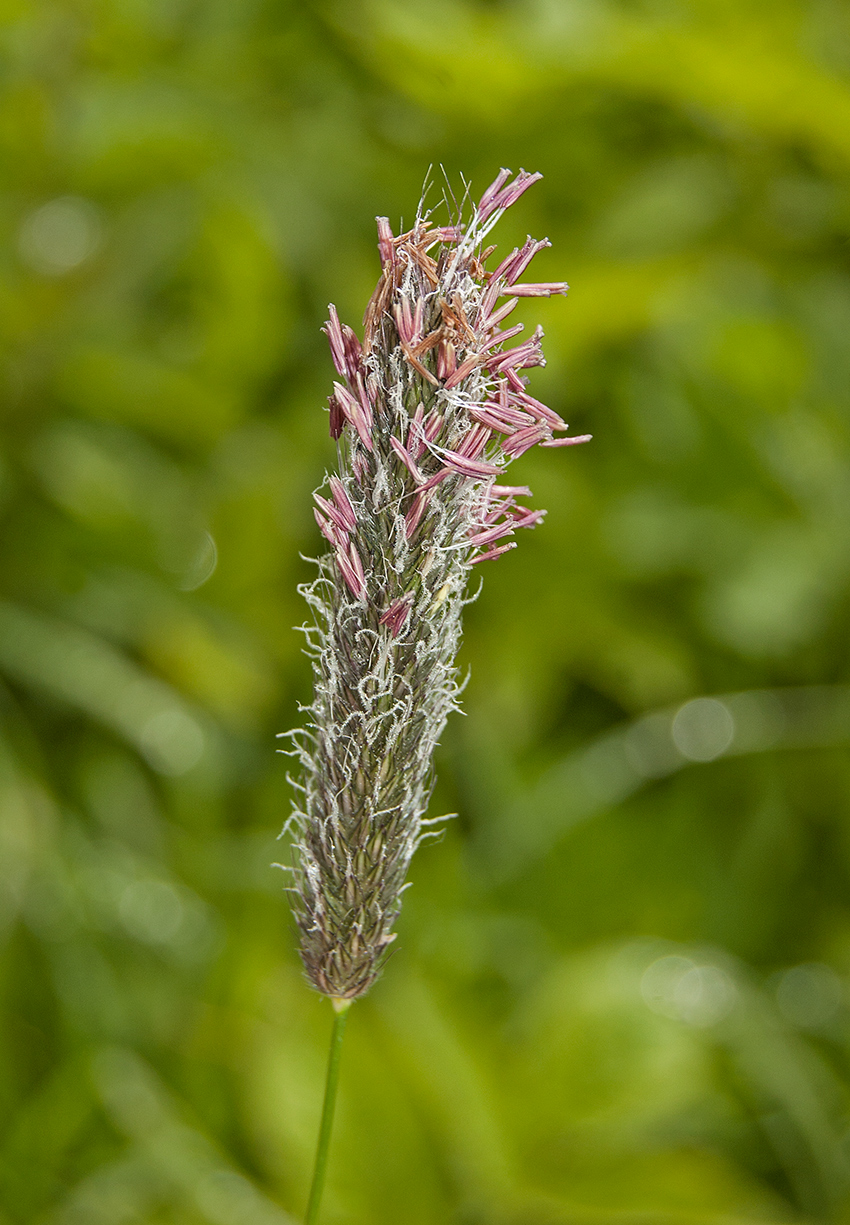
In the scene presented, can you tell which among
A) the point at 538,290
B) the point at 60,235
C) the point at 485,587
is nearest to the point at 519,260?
the point at 538,290

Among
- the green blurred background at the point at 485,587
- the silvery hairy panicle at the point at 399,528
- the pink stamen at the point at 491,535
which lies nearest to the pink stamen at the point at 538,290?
the silvery hairy panicle at the point at 399,528

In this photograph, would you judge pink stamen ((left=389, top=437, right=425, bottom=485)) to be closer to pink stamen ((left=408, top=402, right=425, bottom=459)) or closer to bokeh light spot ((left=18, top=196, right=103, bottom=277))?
pink stamen ((left=408, top=402, right=425, bottom=459))

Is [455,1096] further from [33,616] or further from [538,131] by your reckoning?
[538,131]

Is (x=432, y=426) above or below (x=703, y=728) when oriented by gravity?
below

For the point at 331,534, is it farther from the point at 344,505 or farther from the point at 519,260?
the point at 519,260

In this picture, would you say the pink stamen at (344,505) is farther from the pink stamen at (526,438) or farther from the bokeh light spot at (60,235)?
the bokeh light spot at (60,235)

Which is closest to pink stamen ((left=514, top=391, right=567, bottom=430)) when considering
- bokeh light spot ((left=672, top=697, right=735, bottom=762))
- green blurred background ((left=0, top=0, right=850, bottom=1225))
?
green blurred background ((left=0, top=0, right=850, bottom=1225))
